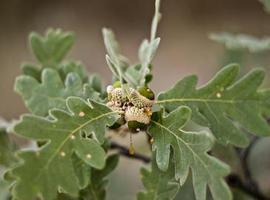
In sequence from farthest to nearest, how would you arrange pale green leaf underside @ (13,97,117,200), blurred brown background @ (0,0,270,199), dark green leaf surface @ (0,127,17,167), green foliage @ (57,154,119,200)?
blurred brown background @ (0,0,270,199) → dark green leaf surface @ (0,127,17,167) → green foliage @ (57,154,119,200) → pale green leaf underside @ (13,97,117,200)

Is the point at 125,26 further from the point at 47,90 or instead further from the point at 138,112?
the point at 138,112

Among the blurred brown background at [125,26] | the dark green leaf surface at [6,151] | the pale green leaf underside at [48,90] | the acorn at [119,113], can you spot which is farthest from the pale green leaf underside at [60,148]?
the blurred brown background at [125,26]

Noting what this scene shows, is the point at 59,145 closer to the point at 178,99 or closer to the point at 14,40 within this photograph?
the point at 178,99

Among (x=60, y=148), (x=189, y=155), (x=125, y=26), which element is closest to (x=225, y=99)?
(x=189, y=155)

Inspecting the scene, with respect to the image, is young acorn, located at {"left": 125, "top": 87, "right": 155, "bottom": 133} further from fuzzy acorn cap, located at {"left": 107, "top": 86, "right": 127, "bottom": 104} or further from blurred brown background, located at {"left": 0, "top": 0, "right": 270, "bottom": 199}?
blurred brown background, located at {"left": 0, "top": 0, "right": 270, "bottom": 199}

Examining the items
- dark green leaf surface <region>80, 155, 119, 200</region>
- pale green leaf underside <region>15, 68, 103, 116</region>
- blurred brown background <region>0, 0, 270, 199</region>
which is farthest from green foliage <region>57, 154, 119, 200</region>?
blurred brown background <region>0, 0, 270, 199</region>

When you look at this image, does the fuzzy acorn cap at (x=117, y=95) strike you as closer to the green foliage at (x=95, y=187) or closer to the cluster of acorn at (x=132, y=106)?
the cluster of acorn at (x=132, y=106)

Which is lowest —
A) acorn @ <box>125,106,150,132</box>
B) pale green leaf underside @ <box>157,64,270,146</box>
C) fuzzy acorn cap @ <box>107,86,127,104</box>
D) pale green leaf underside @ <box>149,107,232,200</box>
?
pale green leaf underside @ <box>149,107,232,200</box>
